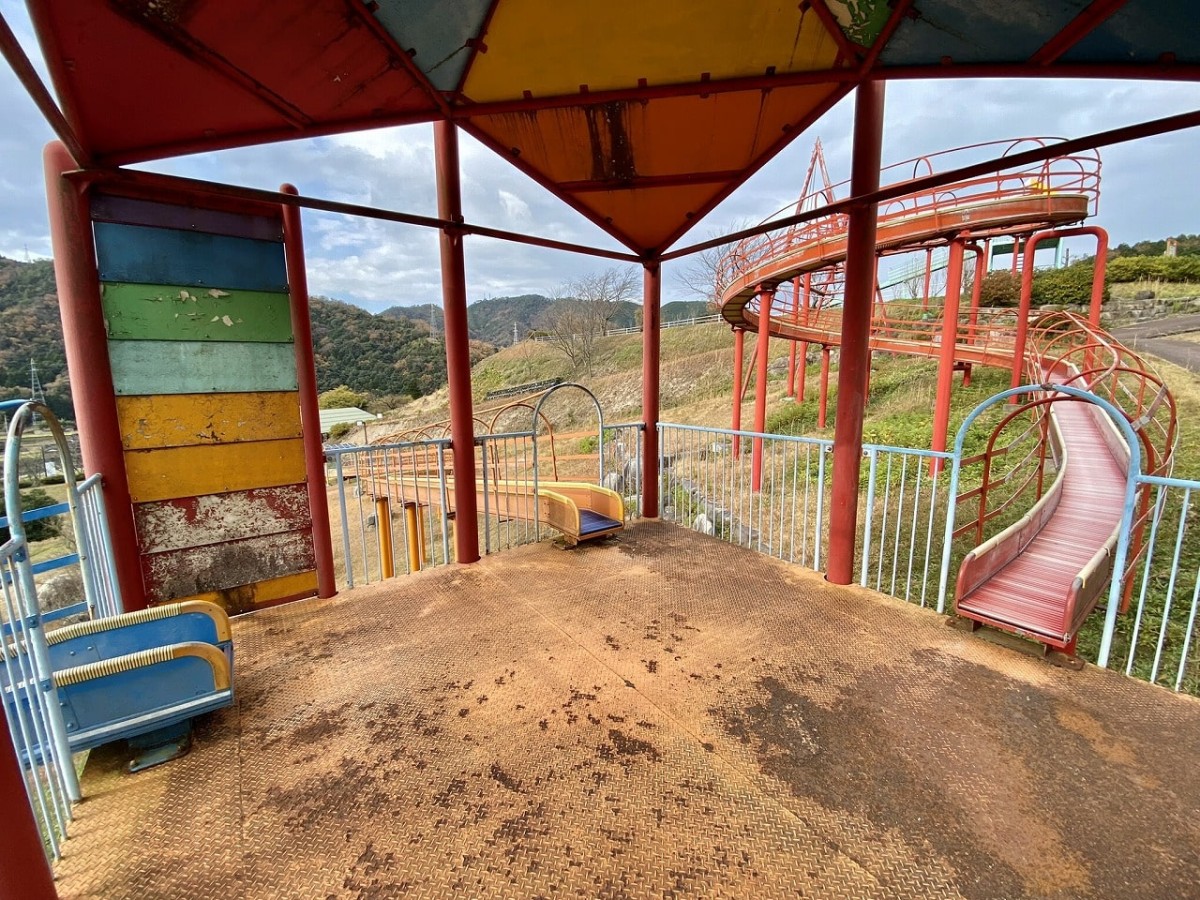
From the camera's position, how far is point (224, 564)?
10.1ft

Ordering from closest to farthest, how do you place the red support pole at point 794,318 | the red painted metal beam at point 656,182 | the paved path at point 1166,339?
the red painted metal beam at point 656,182 < the red support pole at point 794,318 < the paved path at point 1166,339

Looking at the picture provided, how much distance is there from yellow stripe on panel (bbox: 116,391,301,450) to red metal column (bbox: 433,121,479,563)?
3.44 ft

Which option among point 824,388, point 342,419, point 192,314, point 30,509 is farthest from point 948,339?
point 342,419

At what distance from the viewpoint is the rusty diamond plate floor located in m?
1.47

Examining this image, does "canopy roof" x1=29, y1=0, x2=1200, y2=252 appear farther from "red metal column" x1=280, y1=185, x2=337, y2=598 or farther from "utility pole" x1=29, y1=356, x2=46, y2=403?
"utility pole" x1=29, y1=356, x2=46, y2=403

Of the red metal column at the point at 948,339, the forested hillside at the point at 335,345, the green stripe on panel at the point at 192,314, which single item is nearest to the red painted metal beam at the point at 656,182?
the green stripe on panel at the point at 192,314

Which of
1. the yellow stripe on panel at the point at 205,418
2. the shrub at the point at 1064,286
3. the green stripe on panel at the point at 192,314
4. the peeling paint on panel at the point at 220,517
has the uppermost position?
the shrub at the point at 1064,286

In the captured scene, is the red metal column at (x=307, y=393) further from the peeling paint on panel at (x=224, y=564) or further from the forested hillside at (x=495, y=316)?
the forested hillside at (x=495, y=316)

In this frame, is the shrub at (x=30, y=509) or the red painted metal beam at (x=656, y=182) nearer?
the shrub at (x=30, y=509)

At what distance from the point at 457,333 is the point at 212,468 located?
1.74m

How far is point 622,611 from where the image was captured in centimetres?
309

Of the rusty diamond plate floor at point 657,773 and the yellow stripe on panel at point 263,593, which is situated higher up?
the yellow stripe on panel at point 263,593

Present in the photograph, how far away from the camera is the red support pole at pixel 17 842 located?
3.80 feet

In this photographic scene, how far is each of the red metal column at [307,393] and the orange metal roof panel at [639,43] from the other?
57.5 inches
